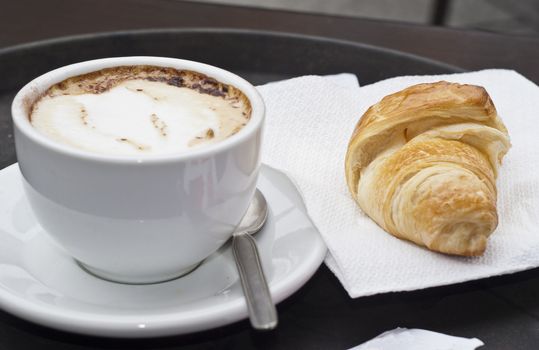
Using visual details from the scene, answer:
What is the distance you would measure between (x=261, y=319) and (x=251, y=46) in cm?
70

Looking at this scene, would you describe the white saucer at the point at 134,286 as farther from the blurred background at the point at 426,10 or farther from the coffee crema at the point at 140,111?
the blurred background at the point at 426,10

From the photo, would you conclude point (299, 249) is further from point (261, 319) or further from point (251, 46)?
point (251, 46)

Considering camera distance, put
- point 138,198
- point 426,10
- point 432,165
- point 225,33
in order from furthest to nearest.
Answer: point 426,10 < point 225,33 < point 432,165 < point 138,198

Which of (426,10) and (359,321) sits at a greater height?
(359,321)

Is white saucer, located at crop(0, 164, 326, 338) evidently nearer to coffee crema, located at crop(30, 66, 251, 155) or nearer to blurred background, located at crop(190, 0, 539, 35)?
coffee crema, located at crop(30, 66, 251, 155)

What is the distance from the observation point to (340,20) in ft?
4.33

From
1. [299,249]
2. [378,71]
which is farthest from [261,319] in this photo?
[378,71]

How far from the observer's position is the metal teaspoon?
0.55 metres

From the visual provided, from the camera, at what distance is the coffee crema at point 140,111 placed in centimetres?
62

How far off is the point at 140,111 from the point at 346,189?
25 centimetres

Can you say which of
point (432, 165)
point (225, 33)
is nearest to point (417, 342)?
point (432, 165)

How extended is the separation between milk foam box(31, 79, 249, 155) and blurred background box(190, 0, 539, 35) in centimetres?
228

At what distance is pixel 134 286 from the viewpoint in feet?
2.11

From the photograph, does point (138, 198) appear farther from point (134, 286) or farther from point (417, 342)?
point (417, 342)
